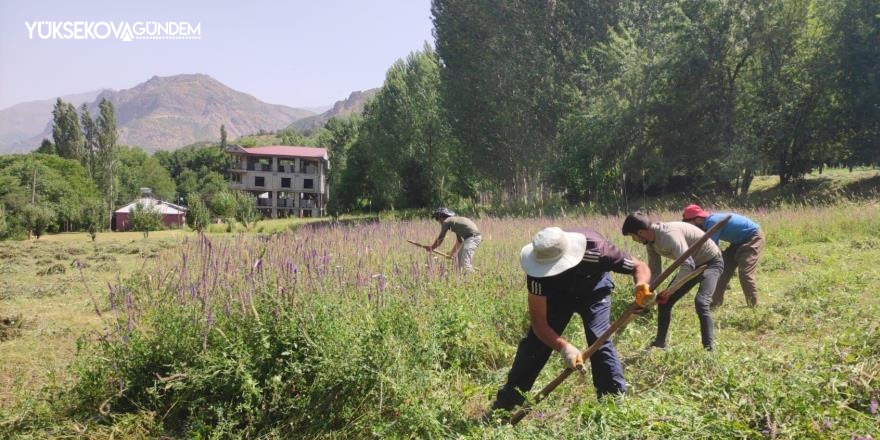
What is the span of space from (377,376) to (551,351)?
4.07ft

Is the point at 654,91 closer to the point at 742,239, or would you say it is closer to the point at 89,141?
the point at 742,239

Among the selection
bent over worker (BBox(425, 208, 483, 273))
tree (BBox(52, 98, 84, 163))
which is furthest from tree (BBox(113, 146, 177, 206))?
bent over worker (BBox(425, 208, 483, 273))

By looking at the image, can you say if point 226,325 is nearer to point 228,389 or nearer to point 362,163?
point 228,389

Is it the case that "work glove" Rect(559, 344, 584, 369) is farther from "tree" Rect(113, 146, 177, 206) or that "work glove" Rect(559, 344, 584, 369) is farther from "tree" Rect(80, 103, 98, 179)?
"tree" Rect(113, 146, 177, 206)

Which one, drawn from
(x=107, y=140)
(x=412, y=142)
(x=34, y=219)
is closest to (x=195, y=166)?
(x=107, y=140)

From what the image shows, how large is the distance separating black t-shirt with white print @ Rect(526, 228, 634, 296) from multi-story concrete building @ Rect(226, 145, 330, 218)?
64.2m

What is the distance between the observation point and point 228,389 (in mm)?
3811

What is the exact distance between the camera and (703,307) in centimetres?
499

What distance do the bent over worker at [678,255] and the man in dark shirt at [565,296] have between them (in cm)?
115

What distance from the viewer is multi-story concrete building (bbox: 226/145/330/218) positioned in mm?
65688

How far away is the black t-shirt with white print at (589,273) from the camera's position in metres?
3.50

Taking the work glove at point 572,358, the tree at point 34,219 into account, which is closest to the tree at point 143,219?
the tree at point 34,219

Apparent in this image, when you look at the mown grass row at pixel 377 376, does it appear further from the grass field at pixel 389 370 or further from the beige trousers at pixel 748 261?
the beige trousers at pixel 748 261

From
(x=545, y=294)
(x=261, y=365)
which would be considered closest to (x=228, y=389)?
(x=261, y=365)
